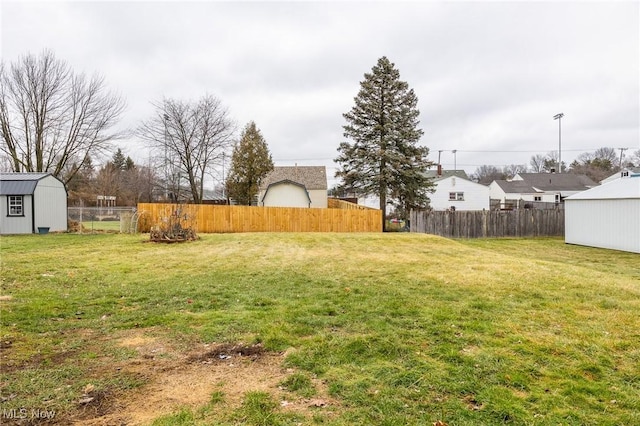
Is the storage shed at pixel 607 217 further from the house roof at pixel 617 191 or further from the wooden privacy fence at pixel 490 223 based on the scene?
the wooden privacy fence at pixel 490 223

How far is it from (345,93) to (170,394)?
1119 inches

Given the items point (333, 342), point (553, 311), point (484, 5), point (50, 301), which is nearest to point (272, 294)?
point (333, 342)

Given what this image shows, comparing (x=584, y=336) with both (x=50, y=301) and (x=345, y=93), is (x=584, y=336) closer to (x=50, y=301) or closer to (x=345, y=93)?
(x=50, y=301)

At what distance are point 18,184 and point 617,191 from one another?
2836cm

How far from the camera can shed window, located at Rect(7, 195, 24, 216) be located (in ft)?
61.1

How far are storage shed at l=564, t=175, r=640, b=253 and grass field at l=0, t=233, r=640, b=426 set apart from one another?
921cm

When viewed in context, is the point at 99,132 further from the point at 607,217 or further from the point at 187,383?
the point at 607,217

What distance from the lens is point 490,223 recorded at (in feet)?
67.4

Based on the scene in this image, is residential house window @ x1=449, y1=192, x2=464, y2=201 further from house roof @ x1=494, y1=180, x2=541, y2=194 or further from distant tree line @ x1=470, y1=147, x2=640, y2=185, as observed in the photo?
distant tree line @ x1=470, y1=147, x2=640, y2=185

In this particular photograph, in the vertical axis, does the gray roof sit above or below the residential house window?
above

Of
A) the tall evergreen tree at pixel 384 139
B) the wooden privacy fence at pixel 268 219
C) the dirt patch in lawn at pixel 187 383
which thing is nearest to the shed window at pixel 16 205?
the wooden privacy fence at pixel 268 219

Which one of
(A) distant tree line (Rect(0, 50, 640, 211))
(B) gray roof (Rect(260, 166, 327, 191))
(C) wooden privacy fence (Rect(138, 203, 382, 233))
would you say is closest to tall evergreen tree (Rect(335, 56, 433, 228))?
(A) distant tree line (Rect(0, 50, 640, 211))

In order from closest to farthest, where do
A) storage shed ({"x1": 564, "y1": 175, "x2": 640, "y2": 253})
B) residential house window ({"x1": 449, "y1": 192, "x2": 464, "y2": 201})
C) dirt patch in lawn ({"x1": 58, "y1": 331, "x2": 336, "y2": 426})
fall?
dirt patch in lawn ({"x1": 58, "y1": 331, "x2": 336, "y2": 426})
storage shed ({"x1": 564, "y1": 175, "x2": 640, "y2": 253})
residential house window ({"x1": 449, "y1": 192, "x2": 464, "y2": 201})

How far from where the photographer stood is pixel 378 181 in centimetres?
2461
